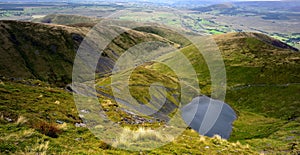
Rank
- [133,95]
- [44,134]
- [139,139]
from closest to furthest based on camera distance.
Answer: [44,134], [139,139], [133,95]

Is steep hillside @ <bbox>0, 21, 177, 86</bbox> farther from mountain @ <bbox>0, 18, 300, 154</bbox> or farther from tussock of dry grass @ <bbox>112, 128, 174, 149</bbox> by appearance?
tussock of dry grass @ <bbox>112, 128, 174, 149</bbox>

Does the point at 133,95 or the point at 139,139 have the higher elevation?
the point at 139,139

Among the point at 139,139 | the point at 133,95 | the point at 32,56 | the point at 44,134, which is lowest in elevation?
the point at 32,56

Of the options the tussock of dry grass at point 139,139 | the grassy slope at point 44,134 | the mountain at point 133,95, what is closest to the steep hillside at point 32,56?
the mountain at point 133,95

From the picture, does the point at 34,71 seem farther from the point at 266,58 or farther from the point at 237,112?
the point at 266,58

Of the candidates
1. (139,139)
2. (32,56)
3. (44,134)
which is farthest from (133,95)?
(32,56)

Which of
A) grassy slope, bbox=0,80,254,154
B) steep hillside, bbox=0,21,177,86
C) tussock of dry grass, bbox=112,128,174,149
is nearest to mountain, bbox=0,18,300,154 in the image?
grassy slope, bbox=0,80,254,154

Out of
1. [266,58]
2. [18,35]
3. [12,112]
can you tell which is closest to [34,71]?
[18,35]

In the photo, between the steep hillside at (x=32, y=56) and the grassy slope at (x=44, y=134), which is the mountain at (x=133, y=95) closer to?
the grassy slope at (x=44, y=134)

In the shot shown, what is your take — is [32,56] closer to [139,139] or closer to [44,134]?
[44,134]
